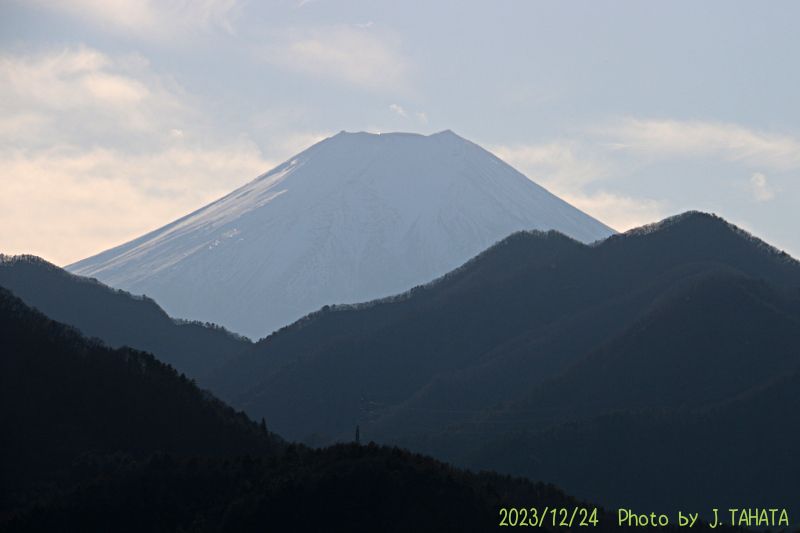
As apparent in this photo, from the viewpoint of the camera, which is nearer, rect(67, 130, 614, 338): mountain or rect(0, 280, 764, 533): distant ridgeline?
rect(0, 280, 764, 533): distant ridgeline

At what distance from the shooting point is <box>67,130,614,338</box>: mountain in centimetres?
17375

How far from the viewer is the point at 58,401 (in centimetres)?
4016

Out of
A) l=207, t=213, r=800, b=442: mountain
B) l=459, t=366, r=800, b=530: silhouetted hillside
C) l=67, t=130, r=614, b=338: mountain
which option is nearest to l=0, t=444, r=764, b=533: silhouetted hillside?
l=459, t=366, r=800, b=530: silhouetted hillside

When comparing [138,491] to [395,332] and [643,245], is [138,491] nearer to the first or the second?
[395,332]

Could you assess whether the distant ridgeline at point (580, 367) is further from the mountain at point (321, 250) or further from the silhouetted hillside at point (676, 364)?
the mountain at point (321, 250)

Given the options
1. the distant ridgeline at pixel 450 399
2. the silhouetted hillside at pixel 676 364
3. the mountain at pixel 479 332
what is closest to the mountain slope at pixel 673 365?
the silhouetted hillside at pixel 676 364

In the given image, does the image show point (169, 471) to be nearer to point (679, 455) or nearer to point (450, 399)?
point (679, 455)

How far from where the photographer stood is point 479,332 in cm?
9094

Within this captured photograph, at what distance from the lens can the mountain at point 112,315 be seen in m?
95.4

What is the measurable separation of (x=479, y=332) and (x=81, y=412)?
186 ft

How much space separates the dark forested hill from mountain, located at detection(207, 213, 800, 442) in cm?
2583

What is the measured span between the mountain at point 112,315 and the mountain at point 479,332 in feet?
24.7

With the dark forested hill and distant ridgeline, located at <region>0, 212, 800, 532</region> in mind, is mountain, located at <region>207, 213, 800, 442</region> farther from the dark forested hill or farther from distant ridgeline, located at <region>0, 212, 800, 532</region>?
the dark forested hill

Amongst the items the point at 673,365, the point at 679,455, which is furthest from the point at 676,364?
the point at 679,455
